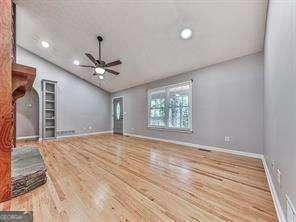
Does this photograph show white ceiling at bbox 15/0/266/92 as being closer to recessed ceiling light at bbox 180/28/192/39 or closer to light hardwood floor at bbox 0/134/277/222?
recessed ceiling light at bbox 180/28/192/39

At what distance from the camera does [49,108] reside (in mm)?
7555

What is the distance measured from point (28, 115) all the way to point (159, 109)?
203 inches

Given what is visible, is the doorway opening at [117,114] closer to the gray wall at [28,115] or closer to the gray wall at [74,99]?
the gray wall at [74,99]

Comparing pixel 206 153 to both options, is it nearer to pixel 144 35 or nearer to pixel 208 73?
pixel 208 73

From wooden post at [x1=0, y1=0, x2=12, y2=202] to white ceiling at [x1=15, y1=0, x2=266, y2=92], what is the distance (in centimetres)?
335

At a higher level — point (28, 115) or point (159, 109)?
point (159, 109)

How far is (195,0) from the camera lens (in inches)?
123

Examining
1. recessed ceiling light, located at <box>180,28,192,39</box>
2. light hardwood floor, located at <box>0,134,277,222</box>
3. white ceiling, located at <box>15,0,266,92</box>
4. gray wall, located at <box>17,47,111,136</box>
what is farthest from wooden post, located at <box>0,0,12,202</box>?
gray wall, located at <box>17,47,111,136</box>

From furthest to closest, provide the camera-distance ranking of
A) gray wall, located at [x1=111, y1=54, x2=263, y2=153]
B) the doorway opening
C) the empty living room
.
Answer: the doorway opening
gray wall, located at [x1=111, y1=54, x2=263, y2=153]
the empty living room

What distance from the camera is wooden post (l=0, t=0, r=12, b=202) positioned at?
18.3 inches

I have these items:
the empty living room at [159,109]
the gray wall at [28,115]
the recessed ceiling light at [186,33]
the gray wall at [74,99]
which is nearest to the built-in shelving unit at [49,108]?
the empty living room at [159,109]

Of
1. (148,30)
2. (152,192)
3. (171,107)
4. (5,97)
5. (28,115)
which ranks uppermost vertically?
(148,30)

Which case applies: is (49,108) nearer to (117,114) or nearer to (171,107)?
(117,114)

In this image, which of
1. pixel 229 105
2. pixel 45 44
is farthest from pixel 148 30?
pixel 45 44
